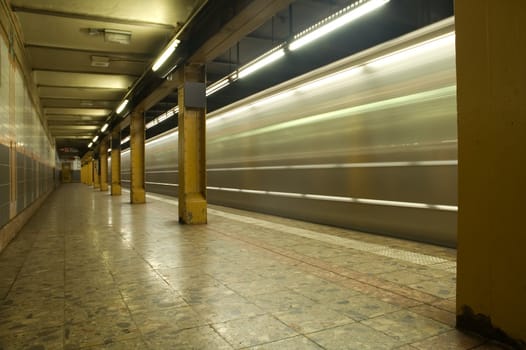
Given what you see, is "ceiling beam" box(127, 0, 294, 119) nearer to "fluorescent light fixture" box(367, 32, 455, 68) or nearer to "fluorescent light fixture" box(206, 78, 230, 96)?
"fluorescent light fixture" box(206, 78, 230, 96)

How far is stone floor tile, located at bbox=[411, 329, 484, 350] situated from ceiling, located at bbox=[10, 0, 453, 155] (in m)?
4.53

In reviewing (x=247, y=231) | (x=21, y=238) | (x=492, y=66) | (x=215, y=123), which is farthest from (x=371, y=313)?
(x=215, y=123)

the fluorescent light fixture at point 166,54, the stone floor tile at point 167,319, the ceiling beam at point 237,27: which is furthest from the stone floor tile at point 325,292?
the fluorescent light fixture at point 166,54

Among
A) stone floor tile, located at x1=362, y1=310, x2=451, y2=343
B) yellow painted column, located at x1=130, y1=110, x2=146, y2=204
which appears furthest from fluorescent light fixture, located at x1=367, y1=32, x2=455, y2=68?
yellow painted column, located at x1=130, y1=110, x2=146, y2=204

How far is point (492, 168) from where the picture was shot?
2.49 meters

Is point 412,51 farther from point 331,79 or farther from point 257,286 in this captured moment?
point 257,286

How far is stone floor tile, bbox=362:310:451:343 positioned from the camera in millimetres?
2607

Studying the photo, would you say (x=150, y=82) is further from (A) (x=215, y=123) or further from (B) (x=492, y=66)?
(B) (x=492, y=66)

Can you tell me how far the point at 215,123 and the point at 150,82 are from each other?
3126 mm

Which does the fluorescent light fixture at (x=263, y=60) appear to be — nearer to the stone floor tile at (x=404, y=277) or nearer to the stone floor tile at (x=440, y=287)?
the stone floor tile at (x=404, y=277)

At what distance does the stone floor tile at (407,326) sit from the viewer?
2.61 m

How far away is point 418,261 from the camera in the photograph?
15.4ft

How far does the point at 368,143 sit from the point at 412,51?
5.55 ft

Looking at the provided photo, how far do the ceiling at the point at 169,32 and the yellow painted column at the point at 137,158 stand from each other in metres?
1.99
